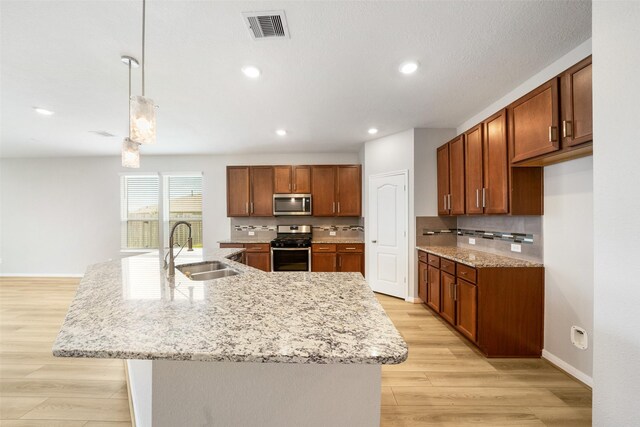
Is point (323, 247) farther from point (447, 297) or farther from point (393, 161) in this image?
point (447, 297)

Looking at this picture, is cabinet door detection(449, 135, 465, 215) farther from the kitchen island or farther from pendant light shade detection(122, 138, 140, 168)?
pendant light shade detection(122, 138, 140, 168)

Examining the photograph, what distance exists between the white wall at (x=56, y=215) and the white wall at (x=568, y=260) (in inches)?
278

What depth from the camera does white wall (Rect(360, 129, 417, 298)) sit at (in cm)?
380

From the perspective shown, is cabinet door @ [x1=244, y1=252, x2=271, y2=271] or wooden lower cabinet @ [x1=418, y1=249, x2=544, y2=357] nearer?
wooden lower cabinet @ [x1=418, y1=249, x2=544, y2=357]

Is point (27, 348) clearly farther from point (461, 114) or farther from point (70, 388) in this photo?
point (461, 114)

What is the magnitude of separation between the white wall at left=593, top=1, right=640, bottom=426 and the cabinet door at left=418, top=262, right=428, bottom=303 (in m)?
2.31

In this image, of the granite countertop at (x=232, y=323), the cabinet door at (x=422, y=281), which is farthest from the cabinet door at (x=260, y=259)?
the granite countertop at (x=232, y=323)

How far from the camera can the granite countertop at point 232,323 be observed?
77 centimetres

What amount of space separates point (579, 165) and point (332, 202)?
3.37 metres

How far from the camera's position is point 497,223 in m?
2.96

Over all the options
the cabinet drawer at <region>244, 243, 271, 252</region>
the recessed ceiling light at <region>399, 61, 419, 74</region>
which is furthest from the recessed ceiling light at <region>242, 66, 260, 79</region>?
the cabinet drawer at <region>244, 243, 271, 252</region>

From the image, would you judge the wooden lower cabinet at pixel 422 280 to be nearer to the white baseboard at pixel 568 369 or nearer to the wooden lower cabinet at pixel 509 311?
the wooden lower cabinet at pixel 509 311

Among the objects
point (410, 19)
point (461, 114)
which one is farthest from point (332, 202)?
point (410, 19)

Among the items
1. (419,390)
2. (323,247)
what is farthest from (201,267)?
(323,247)
